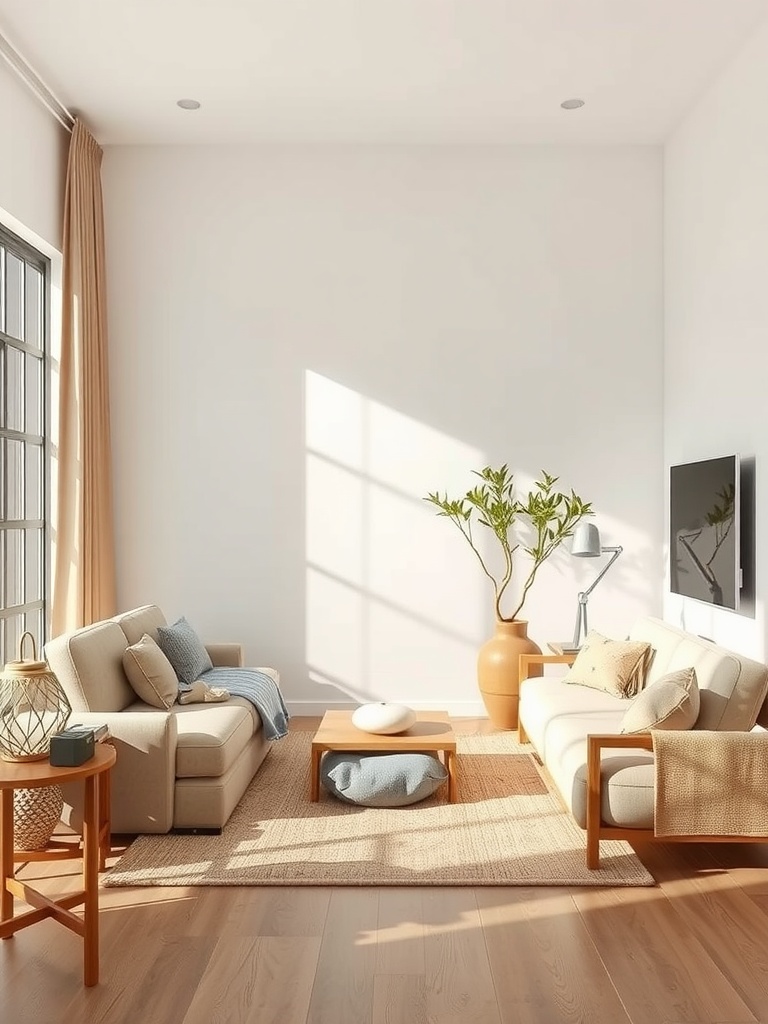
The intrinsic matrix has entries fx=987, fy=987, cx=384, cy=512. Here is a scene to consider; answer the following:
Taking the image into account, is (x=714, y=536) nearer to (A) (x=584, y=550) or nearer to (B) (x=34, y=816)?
(A) (x=584, y=550)

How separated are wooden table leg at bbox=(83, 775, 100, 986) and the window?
277 centimetres

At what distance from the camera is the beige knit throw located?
3.63m

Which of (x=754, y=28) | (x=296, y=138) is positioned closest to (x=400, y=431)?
(x=296, y=138)

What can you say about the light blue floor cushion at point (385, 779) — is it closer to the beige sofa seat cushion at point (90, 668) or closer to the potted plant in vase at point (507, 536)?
the beige sofa seat cushion at point (90, 668)

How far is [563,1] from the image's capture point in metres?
4.68

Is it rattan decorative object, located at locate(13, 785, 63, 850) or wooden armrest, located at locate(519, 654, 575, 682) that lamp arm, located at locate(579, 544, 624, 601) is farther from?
rattan decorative object, located at locate(13, 785, 63, 850)

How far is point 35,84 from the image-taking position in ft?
18.2

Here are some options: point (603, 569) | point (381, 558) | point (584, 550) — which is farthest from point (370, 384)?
point (603, 569)

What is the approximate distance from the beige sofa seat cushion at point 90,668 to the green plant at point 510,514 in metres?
2.44

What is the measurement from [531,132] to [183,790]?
15.2 feet

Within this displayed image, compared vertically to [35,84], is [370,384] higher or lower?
lower

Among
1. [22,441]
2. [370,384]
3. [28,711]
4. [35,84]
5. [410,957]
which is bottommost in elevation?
[410,957]

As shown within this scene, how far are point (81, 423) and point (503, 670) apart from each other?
3.01m

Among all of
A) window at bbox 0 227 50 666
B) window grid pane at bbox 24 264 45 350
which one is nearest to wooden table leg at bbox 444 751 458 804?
window at bbox 0 227 50 666
